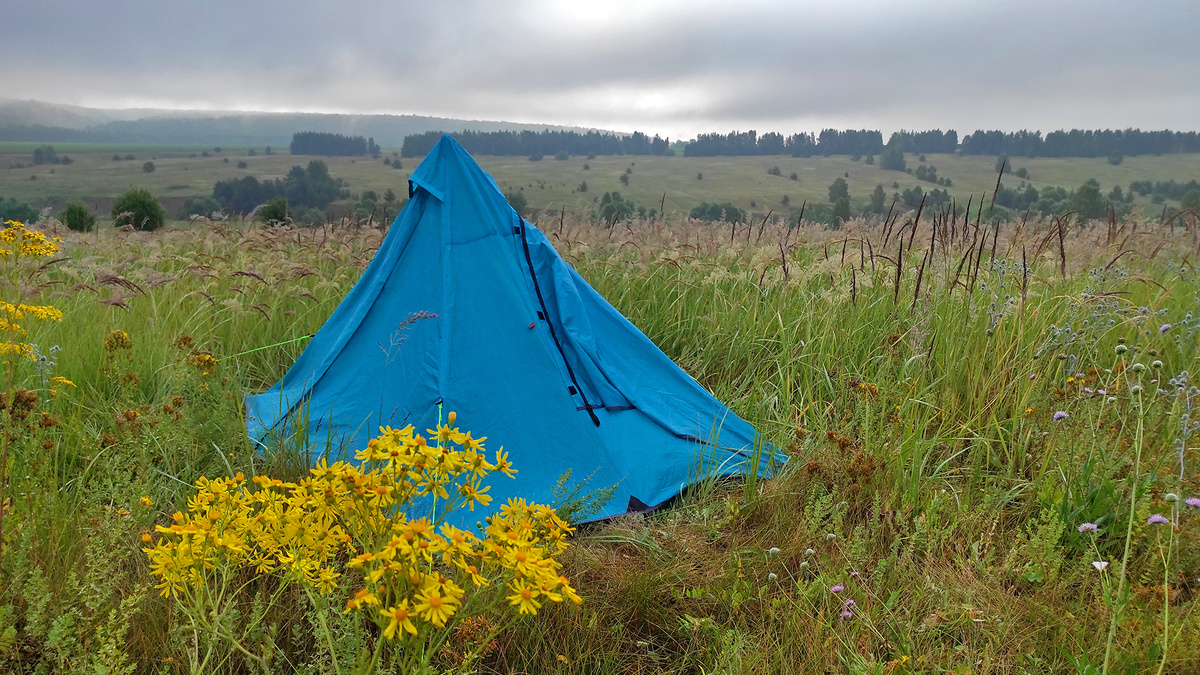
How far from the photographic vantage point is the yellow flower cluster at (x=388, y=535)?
111 centimetres

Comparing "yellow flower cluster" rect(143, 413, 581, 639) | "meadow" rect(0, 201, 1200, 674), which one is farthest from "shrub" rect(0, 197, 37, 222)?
"yellow flower cluster" rect(143, 413, 581, 639)

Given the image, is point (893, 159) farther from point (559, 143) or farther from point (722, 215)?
point (722, 215)

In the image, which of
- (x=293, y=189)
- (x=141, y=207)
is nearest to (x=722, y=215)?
(x=141, y=207)

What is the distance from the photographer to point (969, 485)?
9.12 ft

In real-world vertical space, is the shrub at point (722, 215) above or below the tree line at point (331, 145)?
below

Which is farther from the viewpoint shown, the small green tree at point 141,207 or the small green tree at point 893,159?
the small green tree at point 893,159

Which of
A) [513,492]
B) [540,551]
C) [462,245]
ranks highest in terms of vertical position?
[462,245]

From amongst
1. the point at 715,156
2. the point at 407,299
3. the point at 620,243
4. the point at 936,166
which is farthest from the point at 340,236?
the point at 715,156

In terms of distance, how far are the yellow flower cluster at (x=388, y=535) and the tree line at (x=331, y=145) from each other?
141 meters

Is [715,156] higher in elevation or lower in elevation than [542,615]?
higher

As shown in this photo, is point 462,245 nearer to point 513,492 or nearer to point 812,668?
point 513,492

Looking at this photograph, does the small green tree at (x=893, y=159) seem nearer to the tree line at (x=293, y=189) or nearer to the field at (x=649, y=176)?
the field at (x=649, y=176)

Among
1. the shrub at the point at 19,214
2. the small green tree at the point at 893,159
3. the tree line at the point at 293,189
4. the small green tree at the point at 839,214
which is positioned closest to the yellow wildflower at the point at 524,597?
the shrub at the point at 19,214

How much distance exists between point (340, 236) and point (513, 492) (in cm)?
566
